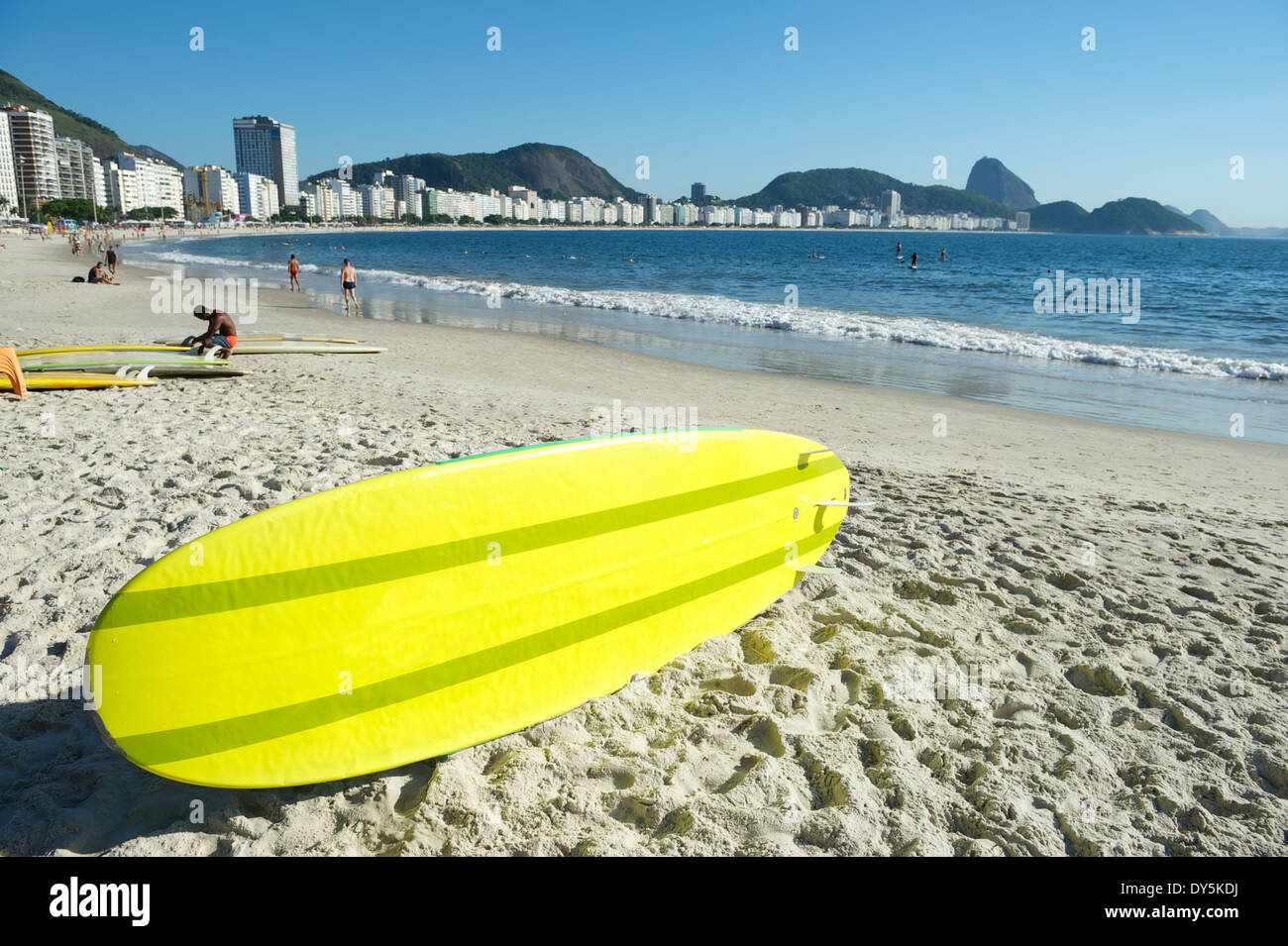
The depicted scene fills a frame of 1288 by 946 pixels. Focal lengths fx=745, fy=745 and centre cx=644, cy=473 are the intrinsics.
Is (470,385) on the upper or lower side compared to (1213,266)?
lower

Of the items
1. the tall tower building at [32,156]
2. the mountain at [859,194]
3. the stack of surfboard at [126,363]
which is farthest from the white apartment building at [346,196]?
the stack of surfboard at [126,363]

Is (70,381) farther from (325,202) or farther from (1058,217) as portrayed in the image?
(1058,217)

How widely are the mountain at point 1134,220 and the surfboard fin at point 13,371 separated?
699ft

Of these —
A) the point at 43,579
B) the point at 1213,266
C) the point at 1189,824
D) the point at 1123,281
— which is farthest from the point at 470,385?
the point at 1213,266

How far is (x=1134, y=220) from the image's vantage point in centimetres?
17538

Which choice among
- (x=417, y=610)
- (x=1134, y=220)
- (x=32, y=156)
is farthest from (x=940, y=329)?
(x=1134, y=220)

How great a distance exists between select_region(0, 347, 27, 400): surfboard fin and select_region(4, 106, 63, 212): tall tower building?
175534mm

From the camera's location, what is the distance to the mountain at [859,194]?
170125 mm

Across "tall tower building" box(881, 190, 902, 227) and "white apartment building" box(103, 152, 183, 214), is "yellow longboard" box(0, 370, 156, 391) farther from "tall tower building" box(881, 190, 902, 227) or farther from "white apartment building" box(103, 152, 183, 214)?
"white apartment building" box(103, 152, 183, 214)

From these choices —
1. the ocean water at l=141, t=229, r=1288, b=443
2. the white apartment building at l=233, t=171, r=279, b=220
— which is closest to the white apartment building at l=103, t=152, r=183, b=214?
the white apartment building at l=233, t=171, r=279, b=220

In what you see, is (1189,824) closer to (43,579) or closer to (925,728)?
(925,728)

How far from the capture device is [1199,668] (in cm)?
333

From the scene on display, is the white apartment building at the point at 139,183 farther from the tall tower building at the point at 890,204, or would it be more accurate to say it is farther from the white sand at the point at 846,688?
the white sand at the point at 846,688
